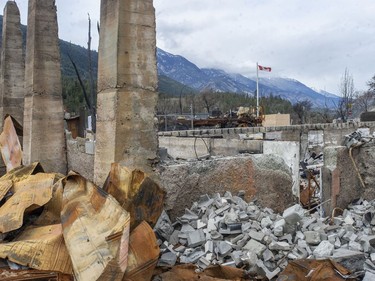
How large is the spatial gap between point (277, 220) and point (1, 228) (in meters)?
3.43

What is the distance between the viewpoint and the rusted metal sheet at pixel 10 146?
367 inches

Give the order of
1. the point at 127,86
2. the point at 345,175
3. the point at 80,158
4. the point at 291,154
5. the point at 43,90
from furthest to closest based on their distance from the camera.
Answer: the point at 43,90 → the point at 80,158 → the point at 291,154 → the point at 345,175 → the point at 127,86

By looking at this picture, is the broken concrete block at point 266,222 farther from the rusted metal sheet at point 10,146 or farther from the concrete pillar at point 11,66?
the concrete pillar at point 11,66

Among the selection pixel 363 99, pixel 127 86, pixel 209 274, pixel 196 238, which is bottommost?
pixel 209 274

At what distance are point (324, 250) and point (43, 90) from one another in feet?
22.7

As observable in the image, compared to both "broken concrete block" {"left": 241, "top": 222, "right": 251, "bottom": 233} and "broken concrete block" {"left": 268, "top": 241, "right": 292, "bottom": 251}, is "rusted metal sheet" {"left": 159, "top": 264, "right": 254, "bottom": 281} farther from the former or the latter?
"broken concrete block" {"left": 241, "top": 222, "right": 251, "bottom": 233}

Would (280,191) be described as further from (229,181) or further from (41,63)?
(41,63)

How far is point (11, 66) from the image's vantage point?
11195 mm

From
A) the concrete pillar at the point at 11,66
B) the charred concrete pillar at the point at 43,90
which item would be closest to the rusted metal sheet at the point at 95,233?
the charred concrete pillar at the point at 43,90

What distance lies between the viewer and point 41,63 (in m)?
8.49

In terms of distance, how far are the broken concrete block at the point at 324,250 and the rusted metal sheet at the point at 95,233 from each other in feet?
7.25

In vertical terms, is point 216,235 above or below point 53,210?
below

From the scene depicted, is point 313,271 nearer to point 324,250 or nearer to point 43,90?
point 324,250

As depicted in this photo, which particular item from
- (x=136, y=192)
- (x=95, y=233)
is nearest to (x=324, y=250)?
(x=136, y=192)
